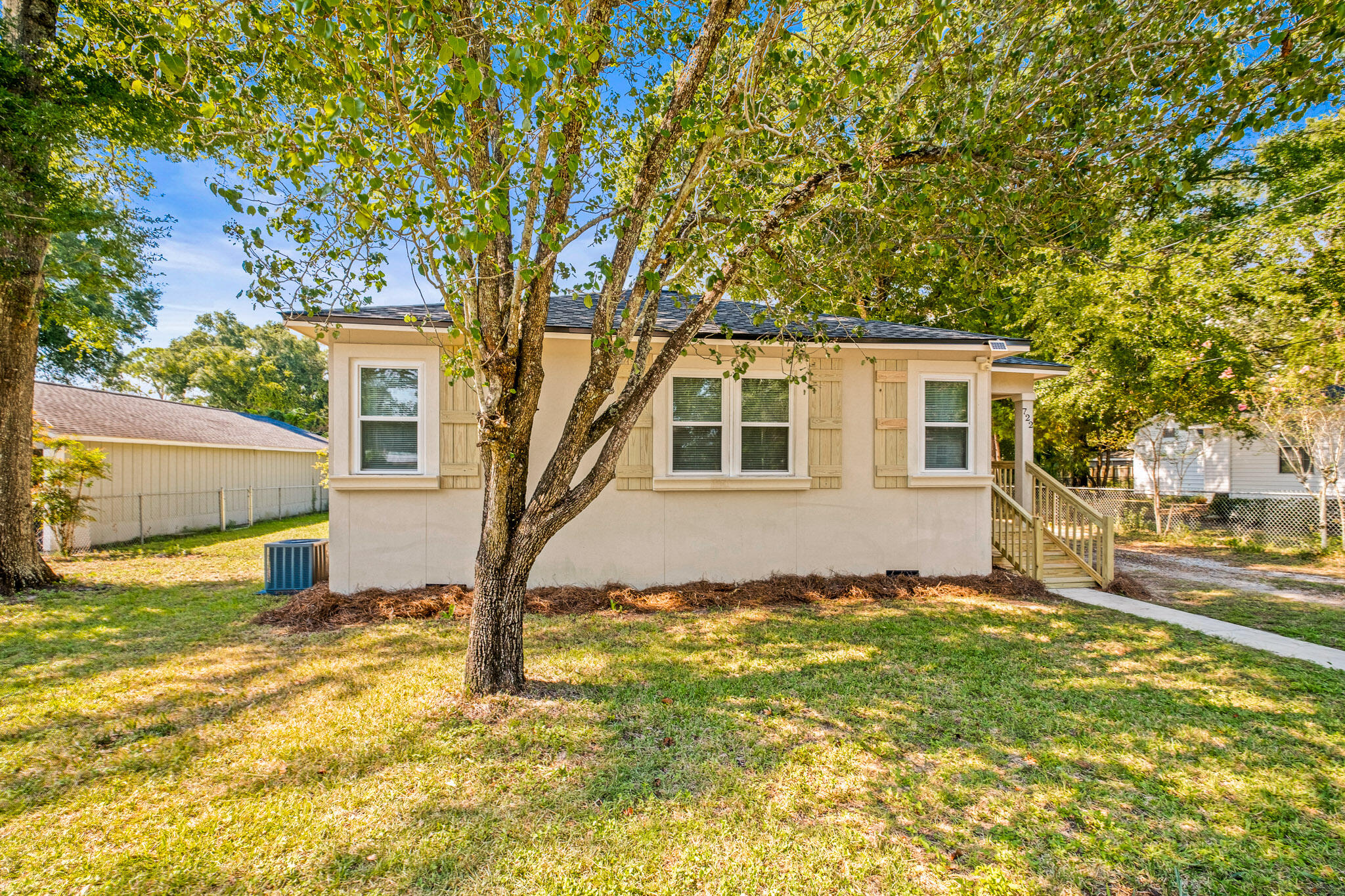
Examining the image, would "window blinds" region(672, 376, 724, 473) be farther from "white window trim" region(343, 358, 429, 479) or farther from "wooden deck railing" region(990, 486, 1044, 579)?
"wooden deck railing" region(990, 486, 1044, 579)

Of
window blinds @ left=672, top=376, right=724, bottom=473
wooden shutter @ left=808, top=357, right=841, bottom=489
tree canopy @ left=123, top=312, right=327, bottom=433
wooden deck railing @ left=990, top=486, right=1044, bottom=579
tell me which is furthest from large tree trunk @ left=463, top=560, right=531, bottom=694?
tree canopy @ left=123, top=312, right=327, bottom=433

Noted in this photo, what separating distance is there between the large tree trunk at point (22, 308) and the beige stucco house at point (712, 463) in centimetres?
417

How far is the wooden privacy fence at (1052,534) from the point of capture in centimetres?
791

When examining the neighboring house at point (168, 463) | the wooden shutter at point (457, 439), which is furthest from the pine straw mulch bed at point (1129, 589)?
the neighboring house at point (168, 463)

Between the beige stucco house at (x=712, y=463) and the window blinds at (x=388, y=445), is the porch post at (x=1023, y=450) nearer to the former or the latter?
the beige stucco house at (x=712, y=463)

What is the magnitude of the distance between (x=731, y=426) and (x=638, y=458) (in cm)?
129

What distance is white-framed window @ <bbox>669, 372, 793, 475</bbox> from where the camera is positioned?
7344mm

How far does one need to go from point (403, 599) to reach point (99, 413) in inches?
489

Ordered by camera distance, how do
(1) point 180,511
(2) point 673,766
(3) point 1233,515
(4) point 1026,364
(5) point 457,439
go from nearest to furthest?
1. (2) point 673,766
2. (5) point 457,439
3. (4) point 1026,364
4. (3) point 1233,515
5. (1) point 180,511

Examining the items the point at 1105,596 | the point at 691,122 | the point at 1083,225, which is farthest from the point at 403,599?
the point at 1105,596

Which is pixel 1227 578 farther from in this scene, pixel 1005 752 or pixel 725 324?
pixel 725 324

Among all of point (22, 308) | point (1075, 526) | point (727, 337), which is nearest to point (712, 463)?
point (727, 337)

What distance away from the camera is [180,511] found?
13719 mm

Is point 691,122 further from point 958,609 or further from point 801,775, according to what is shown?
point 958,609
